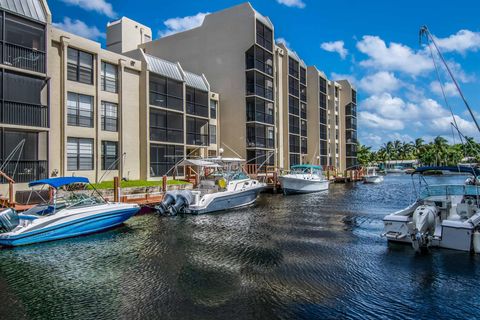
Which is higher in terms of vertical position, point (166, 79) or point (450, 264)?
point (166, 79)

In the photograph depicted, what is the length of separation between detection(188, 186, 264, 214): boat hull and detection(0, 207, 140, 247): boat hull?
5003 mm

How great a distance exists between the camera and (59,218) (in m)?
15.8

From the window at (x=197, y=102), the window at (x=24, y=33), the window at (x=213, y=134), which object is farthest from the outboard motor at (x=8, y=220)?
the window at (x=213, y=134)

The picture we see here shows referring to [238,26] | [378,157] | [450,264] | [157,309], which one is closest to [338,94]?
[238,26]

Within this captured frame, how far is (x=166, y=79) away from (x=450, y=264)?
2781 cm

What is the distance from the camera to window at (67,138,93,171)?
2556cm

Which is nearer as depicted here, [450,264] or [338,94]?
[450,264]

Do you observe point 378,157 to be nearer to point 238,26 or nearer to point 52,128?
point 238,26

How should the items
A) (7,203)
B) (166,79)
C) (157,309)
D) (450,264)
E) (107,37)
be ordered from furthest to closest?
(107,37) < (166,79) < (7,203) < (450,264) < (157,309)

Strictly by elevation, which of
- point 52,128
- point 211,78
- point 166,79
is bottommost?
point 52,128

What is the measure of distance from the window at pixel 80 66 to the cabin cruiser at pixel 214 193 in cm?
971

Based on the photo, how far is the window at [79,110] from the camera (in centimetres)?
2580

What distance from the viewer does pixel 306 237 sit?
16.4 meters

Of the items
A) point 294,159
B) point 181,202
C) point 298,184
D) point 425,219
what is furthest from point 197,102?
point 425,219
